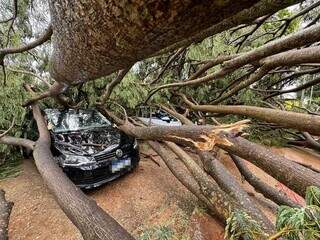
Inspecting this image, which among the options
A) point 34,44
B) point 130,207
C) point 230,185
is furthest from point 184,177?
point 34,44

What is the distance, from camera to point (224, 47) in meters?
6.86

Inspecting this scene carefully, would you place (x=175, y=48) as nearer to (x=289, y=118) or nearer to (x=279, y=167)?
(x=289, y=118)

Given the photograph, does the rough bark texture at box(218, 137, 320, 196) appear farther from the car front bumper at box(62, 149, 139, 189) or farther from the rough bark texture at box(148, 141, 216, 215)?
the car front bumper at box(62, 149, 139, 189)

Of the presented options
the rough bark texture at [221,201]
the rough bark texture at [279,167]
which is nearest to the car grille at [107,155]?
the rough bark texture at [221,201]

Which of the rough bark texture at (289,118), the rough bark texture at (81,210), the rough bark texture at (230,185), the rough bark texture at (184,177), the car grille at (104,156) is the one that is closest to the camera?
the rough bark texture at (289,118)

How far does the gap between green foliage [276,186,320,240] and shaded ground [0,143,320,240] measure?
290 centimetres

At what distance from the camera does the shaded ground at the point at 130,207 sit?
14.9 feet

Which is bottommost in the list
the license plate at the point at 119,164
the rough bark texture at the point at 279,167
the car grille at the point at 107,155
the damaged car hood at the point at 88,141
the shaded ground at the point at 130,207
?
the shaded ground at the point at 130,207

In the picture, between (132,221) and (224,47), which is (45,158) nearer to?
(132,221)

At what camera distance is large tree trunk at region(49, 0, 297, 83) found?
61cm

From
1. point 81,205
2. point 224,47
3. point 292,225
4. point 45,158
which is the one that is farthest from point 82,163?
point 292,225

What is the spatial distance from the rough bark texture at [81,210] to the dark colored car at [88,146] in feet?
6.79

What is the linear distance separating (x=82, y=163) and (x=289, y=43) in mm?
4564

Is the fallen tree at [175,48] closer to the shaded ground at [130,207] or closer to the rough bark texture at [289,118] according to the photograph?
the rough bark texture at [289,118]
